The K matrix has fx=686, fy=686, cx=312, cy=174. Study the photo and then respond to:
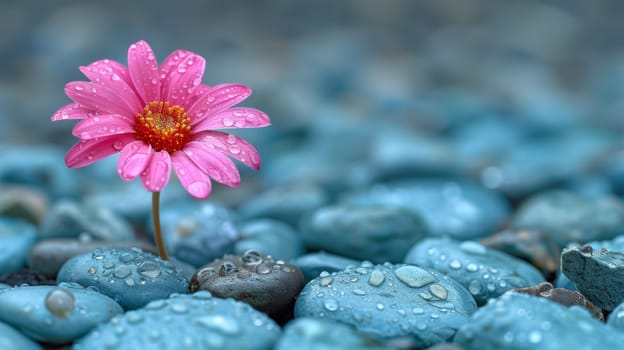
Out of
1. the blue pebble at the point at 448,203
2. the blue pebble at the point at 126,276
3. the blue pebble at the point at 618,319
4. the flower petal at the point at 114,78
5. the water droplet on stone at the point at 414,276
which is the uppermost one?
the flower petal at the point at 114,78

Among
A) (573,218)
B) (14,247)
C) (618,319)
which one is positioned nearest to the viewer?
(618,319)

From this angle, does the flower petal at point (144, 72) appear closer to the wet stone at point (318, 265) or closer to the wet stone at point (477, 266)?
the wet stone at point (318, 265)

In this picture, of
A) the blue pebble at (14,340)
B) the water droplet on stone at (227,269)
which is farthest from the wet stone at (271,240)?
the blue pebble at (14,340)

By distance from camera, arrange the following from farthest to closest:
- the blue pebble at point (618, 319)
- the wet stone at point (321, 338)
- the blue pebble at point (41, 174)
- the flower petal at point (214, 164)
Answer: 1. the blue pebble at point (41, 174)
2. the flower petal at point (214, 164)
3. the blue pebble at point (618, 319)
4. the wet stone at point (321, 338)

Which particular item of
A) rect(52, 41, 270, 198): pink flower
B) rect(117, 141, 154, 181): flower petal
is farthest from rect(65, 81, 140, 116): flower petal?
rect(117, 141, 154, 181): flower petal

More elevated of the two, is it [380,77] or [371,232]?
[371,232]

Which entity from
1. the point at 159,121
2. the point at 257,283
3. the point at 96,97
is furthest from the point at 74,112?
the point at 257,283

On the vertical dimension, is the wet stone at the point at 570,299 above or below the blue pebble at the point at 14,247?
above

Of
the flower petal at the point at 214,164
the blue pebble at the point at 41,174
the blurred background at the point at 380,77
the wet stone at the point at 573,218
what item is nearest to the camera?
the flower petal at the point at 214,164

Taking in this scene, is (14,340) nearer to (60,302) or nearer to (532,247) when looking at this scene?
(60,302)
